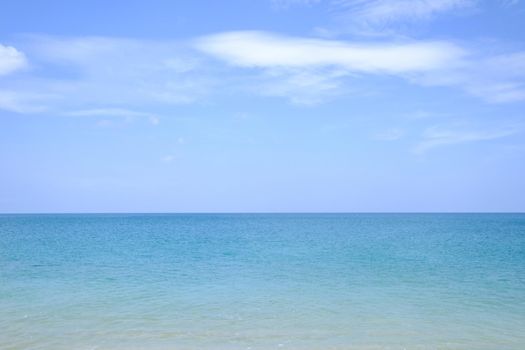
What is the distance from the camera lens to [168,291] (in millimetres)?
18359

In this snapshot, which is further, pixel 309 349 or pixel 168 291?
pixel 168 291

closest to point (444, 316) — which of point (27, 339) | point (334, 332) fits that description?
point (334, 332)

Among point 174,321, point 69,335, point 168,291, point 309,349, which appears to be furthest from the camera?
point 168,291

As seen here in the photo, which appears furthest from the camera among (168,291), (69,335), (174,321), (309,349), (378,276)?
(378,276)

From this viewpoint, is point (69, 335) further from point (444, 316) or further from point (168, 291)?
point (444, 316)

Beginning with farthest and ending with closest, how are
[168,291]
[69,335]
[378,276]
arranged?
1. [378,276]
2. [168,291]
3. [69,335]

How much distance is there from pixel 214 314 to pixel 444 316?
706cm

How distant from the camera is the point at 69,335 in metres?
12.4

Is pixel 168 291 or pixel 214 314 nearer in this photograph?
pixel 214 314

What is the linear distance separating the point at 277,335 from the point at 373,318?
3.30 metres

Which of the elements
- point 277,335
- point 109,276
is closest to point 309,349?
point 277,335

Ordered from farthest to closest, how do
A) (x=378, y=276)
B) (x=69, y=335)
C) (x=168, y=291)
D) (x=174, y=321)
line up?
(x=378, y=276)
(x=168, y=291)
(x=174, y=321)
(x=69, y=335)

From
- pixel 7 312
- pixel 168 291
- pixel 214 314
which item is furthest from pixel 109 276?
pixel 214 314

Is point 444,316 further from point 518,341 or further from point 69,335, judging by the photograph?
point 69,335
